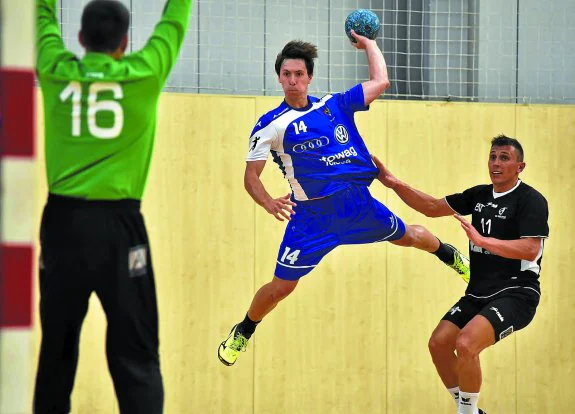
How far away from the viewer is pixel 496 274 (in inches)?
287

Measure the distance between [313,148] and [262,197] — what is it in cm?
65

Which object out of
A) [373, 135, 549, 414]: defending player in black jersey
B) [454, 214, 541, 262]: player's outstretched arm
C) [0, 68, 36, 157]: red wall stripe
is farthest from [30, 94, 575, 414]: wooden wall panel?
[0, 68, 36, 157]: red wall stripe

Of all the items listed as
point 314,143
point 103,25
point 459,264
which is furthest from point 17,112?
point 459,264

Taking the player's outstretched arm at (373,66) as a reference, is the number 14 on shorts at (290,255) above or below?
below

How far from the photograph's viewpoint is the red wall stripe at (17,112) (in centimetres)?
252

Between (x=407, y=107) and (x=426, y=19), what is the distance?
0.90 meters

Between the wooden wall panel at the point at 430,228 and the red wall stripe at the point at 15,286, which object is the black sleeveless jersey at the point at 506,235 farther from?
the red wall stripe at the point at 15,286

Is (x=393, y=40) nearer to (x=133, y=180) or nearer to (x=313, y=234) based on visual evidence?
(x=313, y=234)

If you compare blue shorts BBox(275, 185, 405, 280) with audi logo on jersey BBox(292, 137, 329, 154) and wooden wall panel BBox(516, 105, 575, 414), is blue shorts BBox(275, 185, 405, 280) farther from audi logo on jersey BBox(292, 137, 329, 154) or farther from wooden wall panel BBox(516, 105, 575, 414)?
wooden wall panel BBox(516, 105, 575, 414)

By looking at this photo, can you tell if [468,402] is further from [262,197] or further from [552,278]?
[552,278]

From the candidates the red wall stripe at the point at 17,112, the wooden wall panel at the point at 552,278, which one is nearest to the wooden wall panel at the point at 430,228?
the wooden wall panel at the point at 552,278

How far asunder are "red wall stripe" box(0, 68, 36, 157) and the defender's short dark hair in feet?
4.78

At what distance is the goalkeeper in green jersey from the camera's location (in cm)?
390

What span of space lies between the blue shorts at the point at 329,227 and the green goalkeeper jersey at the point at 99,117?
3.55 m
